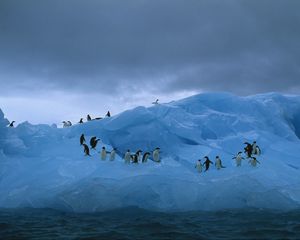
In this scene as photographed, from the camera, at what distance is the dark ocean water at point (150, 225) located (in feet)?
26.9

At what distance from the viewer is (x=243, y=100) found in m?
23.8

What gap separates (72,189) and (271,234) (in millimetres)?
7065

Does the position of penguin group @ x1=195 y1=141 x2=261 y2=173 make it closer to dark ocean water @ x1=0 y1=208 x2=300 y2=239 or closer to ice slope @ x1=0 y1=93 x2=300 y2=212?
ice slope @ x1=0 y1=93 x2=300 y2=212

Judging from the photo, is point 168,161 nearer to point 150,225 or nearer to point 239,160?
point 239,160

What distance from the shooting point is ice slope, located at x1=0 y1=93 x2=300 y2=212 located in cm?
1287

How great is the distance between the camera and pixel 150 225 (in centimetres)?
934

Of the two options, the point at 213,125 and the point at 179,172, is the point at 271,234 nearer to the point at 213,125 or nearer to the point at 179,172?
the point at 179,172

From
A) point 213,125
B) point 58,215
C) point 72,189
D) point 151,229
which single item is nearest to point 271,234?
point 151,229

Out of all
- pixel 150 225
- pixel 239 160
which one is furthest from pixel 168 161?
pixel 150 225

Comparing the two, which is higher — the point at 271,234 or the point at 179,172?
the point at 179,172

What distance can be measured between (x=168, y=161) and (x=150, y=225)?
6.64 metres

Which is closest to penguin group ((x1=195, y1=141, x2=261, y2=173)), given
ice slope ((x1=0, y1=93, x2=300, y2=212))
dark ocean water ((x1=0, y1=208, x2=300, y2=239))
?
ice slope ((x1=0, y1=93, x2=300, y2=212))

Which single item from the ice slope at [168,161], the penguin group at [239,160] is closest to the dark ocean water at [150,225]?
the ice slope at [168,161]

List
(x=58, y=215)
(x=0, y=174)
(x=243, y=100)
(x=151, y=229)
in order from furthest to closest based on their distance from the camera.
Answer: (x=243, y=100) < (x=0, y=174) < (x=58, y=215) < (x=151, y=229)
